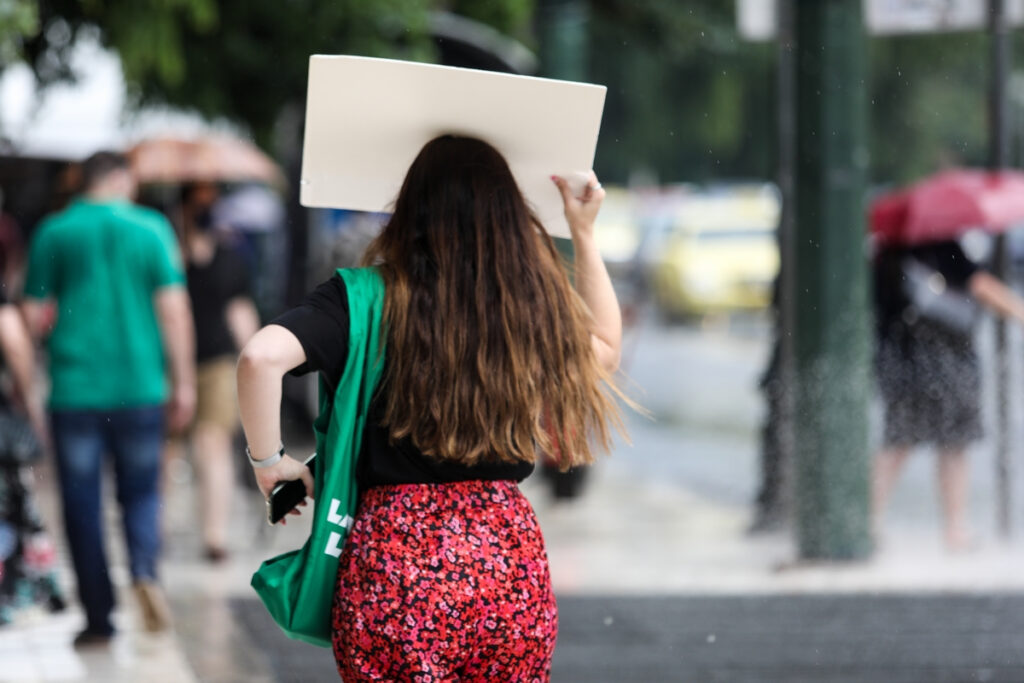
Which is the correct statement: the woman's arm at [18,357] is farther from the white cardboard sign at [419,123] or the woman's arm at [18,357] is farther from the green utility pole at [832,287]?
the green utility pole at [832,287]

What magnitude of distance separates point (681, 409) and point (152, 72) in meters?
7.28

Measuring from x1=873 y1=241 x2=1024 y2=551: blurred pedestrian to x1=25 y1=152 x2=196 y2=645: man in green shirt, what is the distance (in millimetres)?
3359


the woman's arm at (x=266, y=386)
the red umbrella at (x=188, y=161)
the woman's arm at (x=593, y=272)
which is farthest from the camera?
the red umbrella at (x=188, y=161)

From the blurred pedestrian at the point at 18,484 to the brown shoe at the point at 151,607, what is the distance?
0.48m

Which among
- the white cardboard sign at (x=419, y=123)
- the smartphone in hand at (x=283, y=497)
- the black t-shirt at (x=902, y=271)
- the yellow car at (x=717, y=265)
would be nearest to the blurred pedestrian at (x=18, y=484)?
the white cardboard sign at (x=419, y=123)

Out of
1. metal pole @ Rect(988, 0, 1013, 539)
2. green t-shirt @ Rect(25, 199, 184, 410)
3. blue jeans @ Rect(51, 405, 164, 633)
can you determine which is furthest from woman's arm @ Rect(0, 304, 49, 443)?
metal pole @ Rect(988, 0, 1013, 539)

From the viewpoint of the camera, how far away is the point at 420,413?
2.64m

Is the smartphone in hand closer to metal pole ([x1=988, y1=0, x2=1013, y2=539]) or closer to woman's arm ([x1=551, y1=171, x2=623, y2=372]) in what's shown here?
woman's arm ([x1=551, y1=171, x2=623, y2=372])

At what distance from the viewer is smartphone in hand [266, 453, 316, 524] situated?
277cm

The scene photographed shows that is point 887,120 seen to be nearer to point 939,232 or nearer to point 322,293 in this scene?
point 939,232

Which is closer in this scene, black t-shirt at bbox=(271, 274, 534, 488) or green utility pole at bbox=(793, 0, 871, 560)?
black t-shirt at bbox=(271, 274, 534, 488)

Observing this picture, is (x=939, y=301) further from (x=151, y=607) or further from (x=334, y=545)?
(x=334, y=545)

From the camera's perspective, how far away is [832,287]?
6832mm

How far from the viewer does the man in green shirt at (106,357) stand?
5398 millimetres
